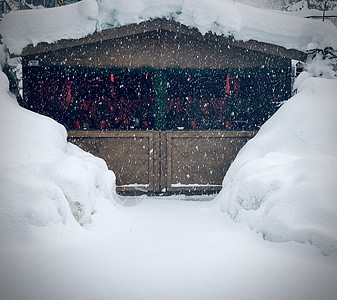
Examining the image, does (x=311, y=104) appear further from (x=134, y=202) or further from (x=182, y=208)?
(x=134, y=202)

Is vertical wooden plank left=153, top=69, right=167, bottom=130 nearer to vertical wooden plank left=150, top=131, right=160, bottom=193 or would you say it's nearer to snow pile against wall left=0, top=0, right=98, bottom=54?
vertical wooden plank left=150, top=131, right=160, bottom=193

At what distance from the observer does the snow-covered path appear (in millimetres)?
2730

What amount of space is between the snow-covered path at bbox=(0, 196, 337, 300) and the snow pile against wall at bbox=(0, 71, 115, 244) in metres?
0.31

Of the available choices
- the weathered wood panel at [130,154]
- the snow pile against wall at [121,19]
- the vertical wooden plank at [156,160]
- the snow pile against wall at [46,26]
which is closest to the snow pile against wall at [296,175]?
the snow pile against wall at [121,19]

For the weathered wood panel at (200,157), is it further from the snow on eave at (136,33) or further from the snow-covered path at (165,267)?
the snow-covered path at (165,267)

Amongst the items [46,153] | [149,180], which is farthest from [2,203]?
[149,180]

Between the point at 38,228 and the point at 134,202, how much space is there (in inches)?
152

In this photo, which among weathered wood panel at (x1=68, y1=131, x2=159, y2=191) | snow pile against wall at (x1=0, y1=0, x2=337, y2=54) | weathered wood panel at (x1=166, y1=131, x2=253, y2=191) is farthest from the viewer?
weathered wood panel at (x1=166, y1=131, x2=253, y2=191)

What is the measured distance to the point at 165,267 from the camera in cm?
334

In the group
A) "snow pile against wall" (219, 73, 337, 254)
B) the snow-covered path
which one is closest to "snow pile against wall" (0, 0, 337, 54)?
"snow pile against wall" (219, 73, 337, 254)

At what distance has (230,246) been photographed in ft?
13.1

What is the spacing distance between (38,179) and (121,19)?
4.60 metres

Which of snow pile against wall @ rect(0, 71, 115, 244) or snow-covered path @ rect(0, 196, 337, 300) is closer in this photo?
snow-covered path @ rect(0, 196, 337, 300)

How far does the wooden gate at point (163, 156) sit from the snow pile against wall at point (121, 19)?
2389mm
